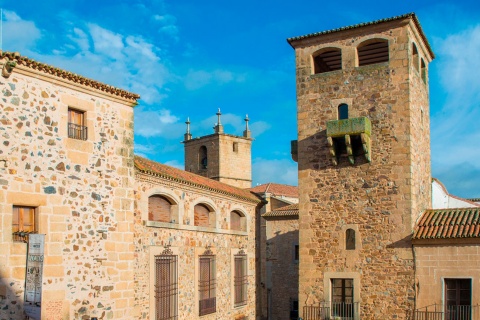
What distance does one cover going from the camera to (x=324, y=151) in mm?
20625

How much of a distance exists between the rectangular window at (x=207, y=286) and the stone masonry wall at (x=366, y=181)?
3076 mm

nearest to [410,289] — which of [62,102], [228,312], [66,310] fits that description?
[228,312]

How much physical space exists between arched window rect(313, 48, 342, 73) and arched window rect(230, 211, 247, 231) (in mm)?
6176

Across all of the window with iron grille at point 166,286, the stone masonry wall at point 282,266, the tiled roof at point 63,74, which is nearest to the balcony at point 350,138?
the window with iron grille at point 166,286

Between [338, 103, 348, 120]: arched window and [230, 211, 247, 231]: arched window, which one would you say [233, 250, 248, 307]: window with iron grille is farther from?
[338, 103, 348, 120]: arched window

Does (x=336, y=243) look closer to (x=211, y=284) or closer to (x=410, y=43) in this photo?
(x=211, y=284)

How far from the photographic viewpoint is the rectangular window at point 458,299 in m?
17.7

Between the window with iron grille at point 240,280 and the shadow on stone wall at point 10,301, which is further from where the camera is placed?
the window with iron grille at point 240,280

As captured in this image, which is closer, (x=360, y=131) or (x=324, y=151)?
(x=360, y=131)

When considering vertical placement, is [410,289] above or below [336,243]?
below

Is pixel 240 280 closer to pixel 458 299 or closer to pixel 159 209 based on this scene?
pixel 159 209

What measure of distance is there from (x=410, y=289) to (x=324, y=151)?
537 cm

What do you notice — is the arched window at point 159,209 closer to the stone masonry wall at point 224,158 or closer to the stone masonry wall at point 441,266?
the stone masonry wall at point 441,266

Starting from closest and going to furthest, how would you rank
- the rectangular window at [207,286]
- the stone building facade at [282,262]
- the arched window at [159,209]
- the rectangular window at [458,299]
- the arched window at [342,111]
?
the arched window at [159,209]
the rectangular window at [458,299]
the rectangular window at [207,286]
the arched window at [342,111]
the stone building facade at [282,262]
